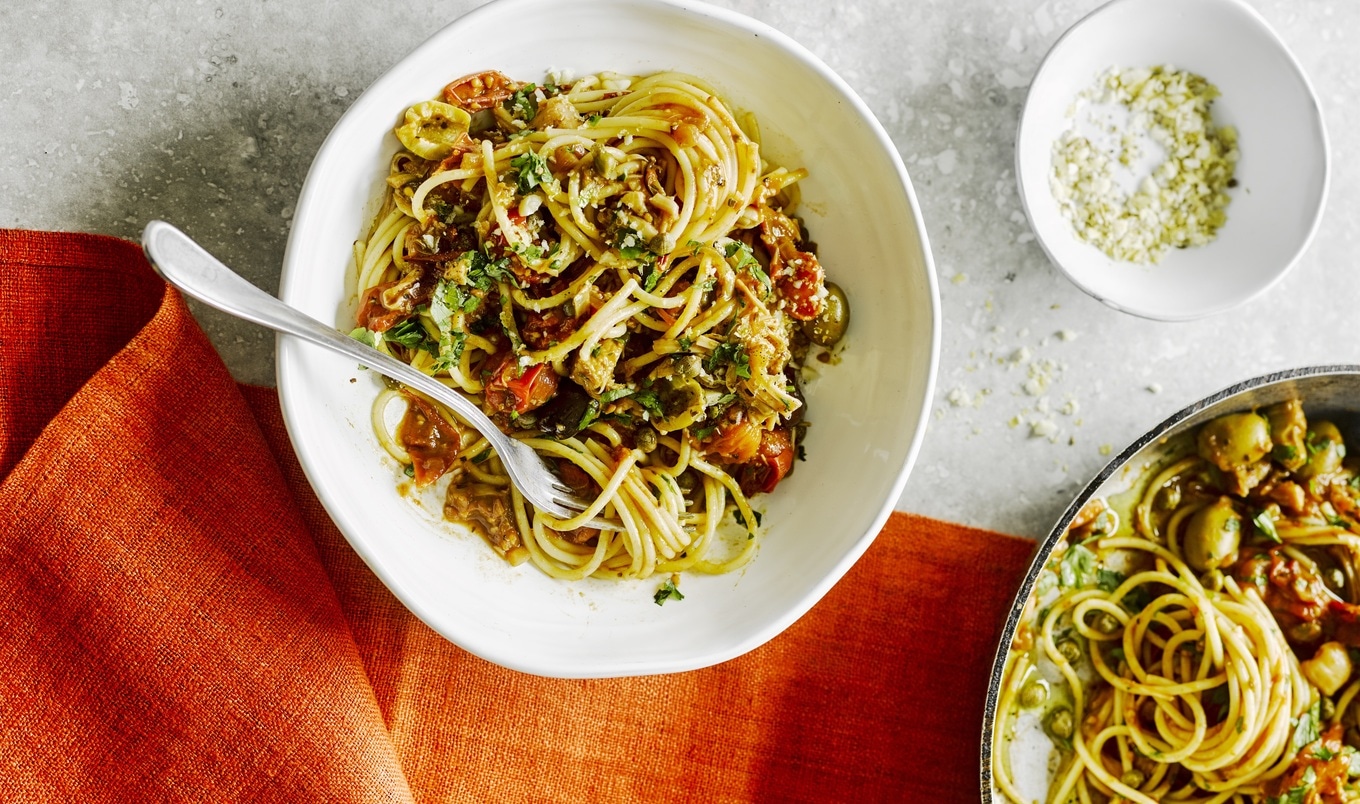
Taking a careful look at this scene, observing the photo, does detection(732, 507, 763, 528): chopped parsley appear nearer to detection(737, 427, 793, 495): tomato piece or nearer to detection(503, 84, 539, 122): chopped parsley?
detection(737, 427, 793, 495): tomato piece

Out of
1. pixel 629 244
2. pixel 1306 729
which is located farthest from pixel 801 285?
pixel 1306 729

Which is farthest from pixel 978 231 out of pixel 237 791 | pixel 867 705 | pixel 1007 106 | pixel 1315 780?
pixel 237 791

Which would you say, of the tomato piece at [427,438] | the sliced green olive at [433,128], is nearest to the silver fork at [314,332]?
the tomato piece at [427,438]

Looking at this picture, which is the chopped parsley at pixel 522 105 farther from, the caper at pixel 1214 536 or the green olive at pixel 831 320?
the caper at pixel 1214 536

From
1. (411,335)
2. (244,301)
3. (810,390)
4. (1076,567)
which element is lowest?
(1076,567)

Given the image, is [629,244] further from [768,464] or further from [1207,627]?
[1207,627]

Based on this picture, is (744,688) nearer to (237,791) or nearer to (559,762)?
(559,762)

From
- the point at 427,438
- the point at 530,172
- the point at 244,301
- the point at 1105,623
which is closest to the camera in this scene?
the point at 244,301
